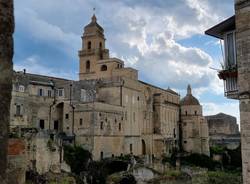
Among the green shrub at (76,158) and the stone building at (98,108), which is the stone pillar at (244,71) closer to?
the stone building at (98,108)

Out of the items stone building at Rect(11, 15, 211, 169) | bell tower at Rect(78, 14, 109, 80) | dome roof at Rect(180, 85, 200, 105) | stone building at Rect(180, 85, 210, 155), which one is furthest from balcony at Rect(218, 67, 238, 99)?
dome roof at Rect(180, 85, 200, 105)

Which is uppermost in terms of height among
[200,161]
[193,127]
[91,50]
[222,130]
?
[91,50]

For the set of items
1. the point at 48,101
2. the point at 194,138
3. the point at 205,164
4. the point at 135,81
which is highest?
the point at 135,81

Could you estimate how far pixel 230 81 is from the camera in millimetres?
10188

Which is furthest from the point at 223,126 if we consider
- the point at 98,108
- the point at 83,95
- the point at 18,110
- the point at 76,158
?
the point at 18,110

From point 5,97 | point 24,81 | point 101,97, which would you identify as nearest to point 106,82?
point 101,97

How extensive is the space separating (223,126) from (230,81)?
217 ft

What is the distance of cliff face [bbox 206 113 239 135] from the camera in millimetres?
72312

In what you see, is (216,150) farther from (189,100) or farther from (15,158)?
(15,158)

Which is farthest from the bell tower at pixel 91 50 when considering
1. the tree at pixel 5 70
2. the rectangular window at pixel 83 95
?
the tree at pixel 5 70

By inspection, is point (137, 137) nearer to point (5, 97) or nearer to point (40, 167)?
point (40, 167)

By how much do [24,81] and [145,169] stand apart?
17.2 meters

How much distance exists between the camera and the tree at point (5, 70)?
4.05m

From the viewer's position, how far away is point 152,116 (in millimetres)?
55750
